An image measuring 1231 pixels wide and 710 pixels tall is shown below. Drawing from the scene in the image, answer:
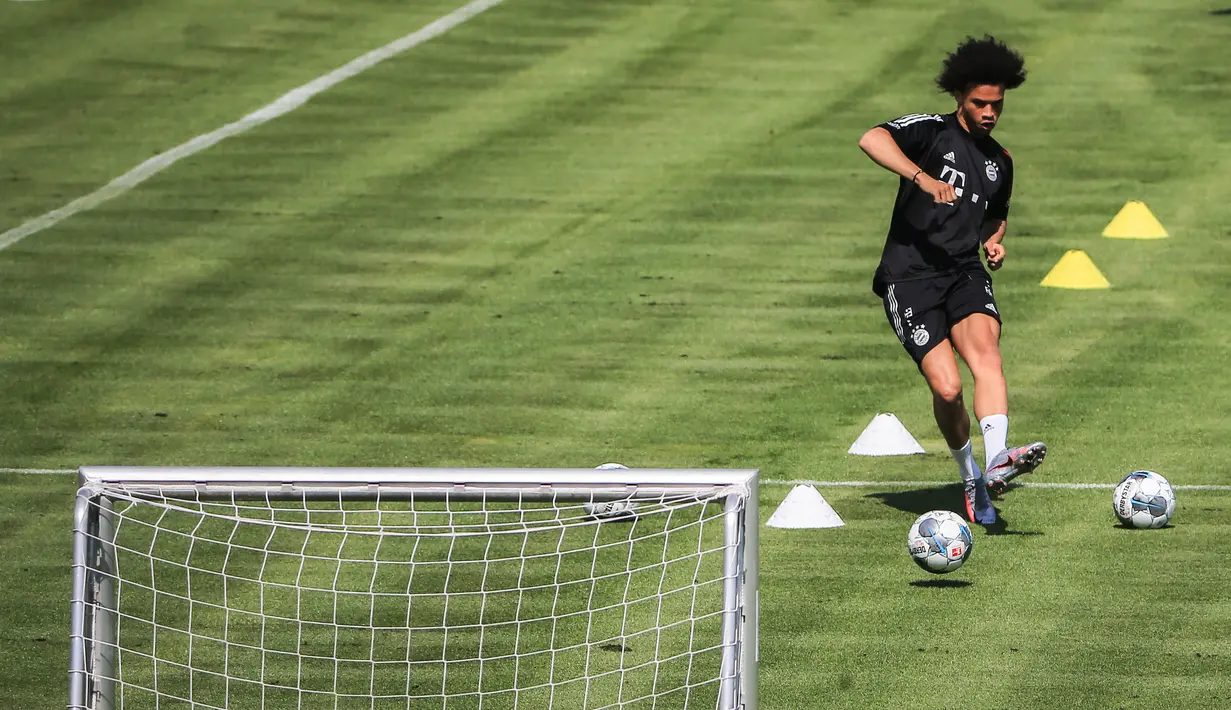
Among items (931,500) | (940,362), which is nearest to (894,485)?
(931,500)

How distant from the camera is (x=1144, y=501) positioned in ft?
31.0

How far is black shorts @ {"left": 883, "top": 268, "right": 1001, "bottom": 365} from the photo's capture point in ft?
31.9

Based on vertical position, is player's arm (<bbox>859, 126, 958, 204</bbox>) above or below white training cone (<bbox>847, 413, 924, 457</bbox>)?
above

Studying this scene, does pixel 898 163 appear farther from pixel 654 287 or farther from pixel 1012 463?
pixel 654 287

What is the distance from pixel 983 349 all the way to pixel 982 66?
1254 mm

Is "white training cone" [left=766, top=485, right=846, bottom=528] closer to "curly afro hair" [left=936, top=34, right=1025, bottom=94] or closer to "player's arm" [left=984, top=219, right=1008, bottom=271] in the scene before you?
"player's arm" [left=984, top=219, right=1008, bottom=271]

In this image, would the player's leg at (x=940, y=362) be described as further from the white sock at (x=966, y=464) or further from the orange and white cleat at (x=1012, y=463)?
the orange and white cleat at (x=1012, y=463)

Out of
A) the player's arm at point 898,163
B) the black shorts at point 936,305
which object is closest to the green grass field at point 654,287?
the black shorts at point 936,305

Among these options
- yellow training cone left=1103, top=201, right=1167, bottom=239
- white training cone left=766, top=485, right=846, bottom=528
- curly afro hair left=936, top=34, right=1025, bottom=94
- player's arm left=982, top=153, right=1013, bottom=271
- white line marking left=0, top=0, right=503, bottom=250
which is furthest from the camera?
white line marking left=0, top=0, right=503, bottom=250

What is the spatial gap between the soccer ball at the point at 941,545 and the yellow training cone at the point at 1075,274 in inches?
272

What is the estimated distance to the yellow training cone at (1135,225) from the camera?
1670cm

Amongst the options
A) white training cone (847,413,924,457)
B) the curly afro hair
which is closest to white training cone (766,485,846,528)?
white training cone (847,413,924,457)

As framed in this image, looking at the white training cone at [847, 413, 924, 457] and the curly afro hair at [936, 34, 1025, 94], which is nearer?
the curly afro hair at [936, 34, 1025, 94]

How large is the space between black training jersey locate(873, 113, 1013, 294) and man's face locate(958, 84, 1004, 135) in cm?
9
